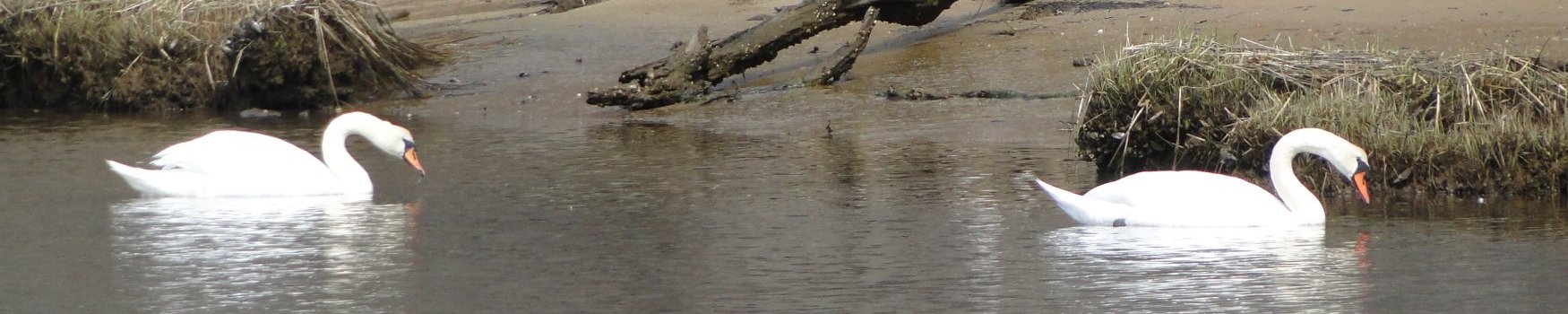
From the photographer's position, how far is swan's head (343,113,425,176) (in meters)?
9.91

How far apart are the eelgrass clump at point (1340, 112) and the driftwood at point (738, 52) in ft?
13.1

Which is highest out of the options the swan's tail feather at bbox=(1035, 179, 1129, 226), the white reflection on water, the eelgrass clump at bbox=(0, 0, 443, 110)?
the eelgrass clump at bbox=(0, 0, 443, 110)

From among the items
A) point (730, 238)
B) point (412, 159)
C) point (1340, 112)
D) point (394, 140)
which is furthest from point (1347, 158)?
point (394, 140)

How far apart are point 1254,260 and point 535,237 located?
2.60 m

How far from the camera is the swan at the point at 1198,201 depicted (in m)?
7.91

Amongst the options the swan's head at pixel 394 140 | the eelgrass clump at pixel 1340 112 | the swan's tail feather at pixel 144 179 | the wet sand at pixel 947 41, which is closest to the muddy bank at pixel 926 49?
the wet sand at pixel 947 41

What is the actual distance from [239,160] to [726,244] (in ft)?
10.2

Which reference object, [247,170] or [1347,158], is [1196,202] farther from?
[247,170]

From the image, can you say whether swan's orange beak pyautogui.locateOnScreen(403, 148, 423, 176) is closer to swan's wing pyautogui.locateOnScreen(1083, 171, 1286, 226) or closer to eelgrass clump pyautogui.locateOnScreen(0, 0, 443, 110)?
swan's wing pyautogui.locateOnScreen(1083, 171, 1286, 226)

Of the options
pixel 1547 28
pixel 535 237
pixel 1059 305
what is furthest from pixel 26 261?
pixel 1547 28

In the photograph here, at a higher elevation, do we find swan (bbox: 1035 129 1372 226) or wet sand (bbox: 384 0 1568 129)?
wet sand (bbox: 384 0 1568 129)

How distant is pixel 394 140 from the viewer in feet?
32.9

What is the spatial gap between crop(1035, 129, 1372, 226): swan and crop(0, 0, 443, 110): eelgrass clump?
869 cm

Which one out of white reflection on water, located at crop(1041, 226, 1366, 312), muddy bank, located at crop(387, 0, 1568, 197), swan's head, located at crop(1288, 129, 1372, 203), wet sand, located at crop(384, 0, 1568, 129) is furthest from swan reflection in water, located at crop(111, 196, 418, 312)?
wet sand, located at crop(384, 0, 1568, 129)
